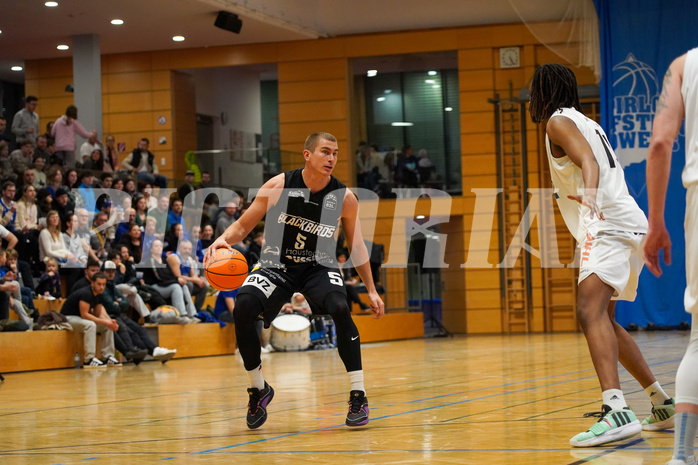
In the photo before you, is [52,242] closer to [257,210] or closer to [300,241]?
[257,210]

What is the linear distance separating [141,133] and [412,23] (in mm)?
7607

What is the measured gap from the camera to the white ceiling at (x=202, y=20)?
18.4m

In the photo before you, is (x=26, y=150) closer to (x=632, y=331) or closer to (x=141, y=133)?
(x=141, y=133)

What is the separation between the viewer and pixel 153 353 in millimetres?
11992

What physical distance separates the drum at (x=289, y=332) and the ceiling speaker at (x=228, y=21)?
782 centimetres

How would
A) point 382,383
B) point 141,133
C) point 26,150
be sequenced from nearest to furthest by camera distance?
1. point 382,383
2. point 26,150
3. point 141,133

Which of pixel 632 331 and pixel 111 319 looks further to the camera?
pixel 632 331

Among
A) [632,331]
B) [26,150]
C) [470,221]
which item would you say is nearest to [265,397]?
[26,150]

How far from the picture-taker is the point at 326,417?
212 inches

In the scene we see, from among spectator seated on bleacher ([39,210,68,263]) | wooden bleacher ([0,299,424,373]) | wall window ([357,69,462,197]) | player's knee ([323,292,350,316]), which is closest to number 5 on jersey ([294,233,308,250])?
player's knee ([323,292,350,316])

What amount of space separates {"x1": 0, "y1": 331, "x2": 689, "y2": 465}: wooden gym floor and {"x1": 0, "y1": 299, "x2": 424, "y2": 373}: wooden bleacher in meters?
1.12

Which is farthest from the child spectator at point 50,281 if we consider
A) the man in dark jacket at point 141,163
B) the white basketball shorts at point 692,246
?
the white basketball shorts at point 692,246

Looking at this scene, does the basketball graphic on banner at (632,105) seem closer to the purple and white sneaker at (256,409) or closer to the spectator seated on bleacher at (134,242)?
the spectator seated on bleacher at (134,242)

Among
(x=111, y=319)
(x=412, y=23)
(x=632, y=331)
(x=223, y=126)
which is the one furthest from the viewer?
(x=223, y=126)
